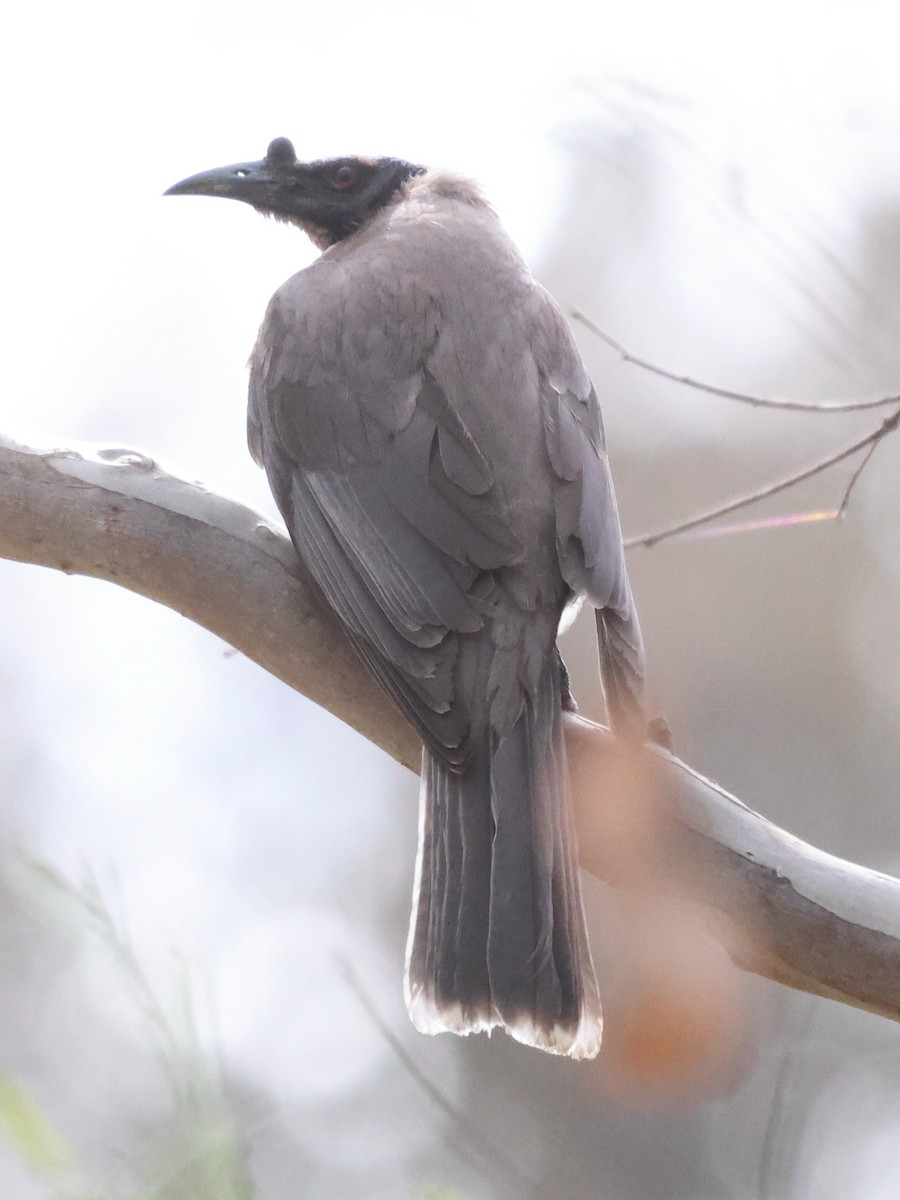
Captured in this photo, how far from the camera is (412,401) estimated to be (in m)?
2.82

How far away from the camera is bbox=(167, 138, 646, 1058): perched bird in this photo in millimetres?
2404

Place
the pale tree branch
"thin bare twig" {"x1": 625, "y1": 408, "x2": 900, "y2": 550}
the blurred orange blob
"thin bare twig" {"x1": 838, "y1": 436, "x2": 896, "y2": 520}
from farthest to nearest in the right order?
the blurred orange blob, "thin bare twig" {"x1": 838, "y1": 436, "x2": 896, "y2": 520}, "thin bare twig" {"x1": 625, "y1": 408, "x2": 900, "y2": 550}, the pale tree branch

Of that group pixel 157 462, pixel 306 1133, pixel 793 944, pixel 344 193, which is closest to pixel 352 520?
pixel 157 462

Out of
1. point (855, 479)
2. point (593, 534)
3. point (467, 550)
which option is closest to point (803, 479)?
point (855, 479)

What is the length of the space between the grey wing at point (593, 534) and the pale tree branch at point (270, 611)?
0.13 meters

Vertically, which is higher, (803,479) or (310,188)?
(310,188)

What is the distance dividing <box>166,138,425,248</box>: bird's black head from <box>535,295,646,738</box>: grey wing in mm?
1118

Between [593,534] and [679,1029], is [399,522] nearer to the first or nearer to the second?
[593,534]

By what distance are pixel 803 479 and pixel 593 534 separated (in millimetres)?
460

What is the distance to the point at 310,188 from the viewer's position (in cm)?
388

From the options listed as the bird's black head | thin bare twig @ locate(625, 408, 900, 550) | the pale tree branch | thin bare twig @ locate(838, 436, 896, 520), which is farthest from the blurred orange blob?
the bird's black head

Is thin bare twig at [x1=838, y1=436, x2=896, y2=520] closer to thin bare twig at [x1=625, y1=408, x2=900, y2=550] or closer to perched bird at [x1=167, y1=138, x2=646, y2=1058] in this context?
thin bare twig at [x1=625, y1=408, x2=900, y2=550]

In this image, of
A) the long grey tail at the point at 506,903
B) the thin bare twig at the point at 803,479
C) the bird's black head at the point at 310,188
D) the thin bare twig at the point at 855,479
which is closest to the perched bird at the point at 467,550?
the long grey tail at the point at 506,903

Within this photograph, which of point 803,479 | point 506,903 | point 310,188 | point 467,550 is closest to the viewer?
point 506,903
